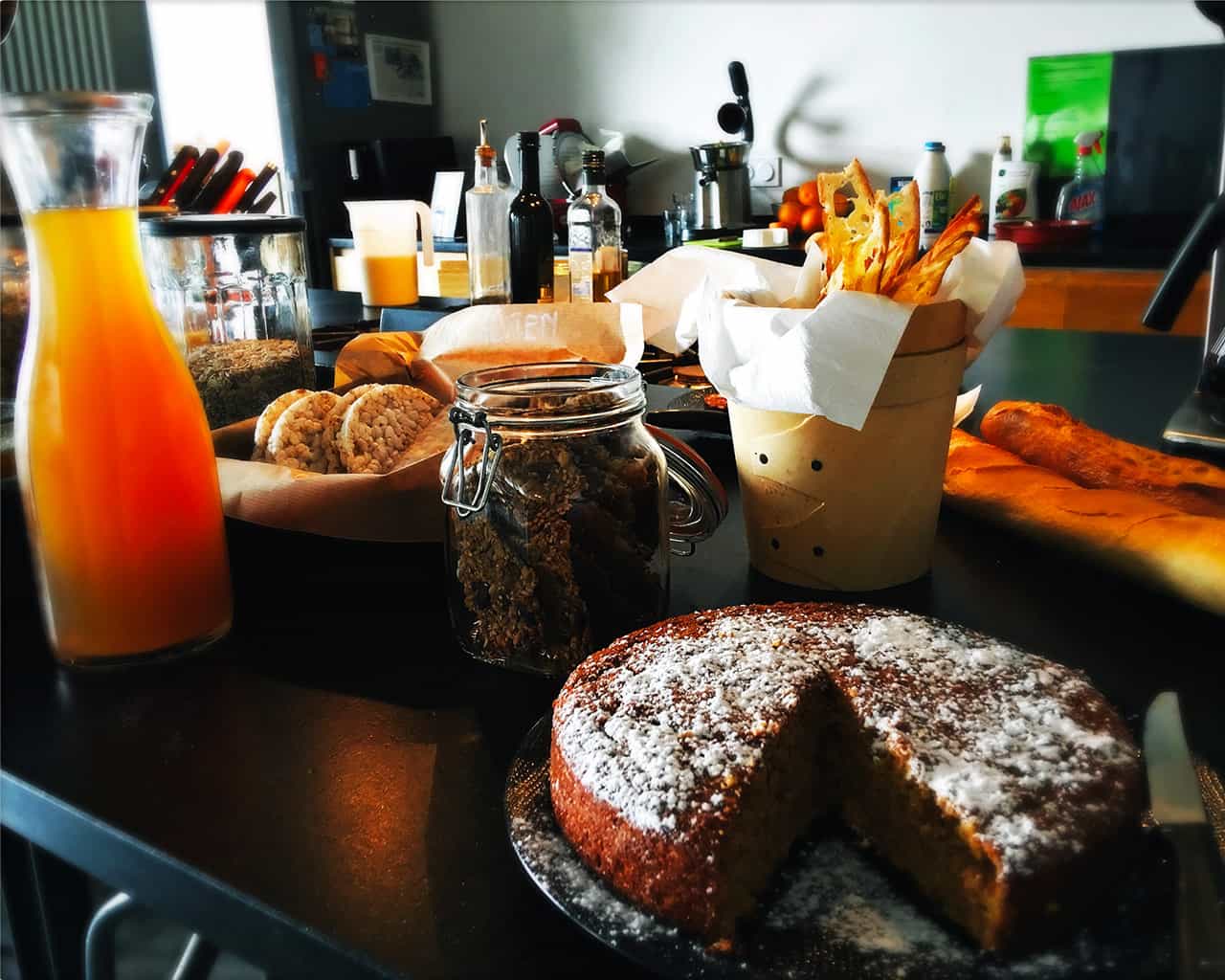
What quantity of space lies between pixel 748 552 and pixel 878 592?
0.11m

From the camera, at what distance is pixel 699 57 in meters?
4.14

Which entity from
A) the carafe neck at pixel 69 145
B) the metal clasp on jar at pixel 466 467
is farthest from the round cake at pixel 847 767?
the carafe neck at pixel 69 145

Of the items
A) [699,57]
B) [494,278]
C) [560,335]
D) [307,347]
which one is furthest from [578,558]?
[699,57]

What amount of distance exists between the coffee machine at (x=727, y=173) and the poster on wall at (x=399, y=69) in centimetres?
150

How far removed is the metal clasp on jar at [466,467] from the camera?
2.06ft

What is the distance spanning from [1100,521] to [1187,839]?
Result: 1.25 feet

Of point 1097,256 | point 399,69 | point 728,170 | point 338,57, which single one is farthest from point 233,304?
point 399,69

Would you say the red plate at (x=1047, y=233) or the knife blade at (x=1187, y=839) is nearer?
the knife blade at (x=1187, y=839)

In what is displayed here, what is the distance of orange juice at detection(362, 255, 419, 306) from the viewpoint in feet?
6.90

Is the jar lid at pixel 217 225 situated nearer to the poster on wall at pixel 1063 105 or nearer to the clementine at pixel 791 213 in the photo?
the clementine at pixel 791 213

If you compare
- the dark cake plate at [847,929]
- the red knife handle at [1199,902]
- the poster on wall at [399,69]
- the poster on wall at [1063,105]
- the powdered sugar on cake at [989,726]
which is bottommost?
the dark cake plate at [847,929]

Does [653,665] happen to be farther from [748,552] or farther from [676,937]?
[748,552]

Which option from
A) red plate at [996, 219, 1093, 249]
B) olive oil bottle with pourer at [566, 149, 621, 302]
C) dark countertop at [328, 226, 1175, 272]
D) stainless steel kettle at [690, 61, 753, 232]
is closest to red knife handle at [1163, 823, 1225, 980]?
olive oil bottle with pourer at [566, 149, 621, 302]

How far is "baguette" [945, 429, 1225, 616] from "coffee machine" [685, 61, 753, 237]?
292 cm
